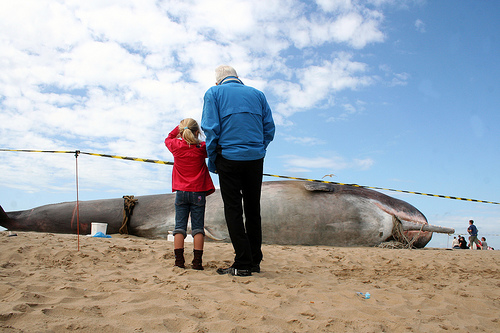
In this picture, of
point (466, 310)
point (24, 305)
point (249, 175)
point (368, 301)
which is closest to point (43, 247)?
point (24, 305)

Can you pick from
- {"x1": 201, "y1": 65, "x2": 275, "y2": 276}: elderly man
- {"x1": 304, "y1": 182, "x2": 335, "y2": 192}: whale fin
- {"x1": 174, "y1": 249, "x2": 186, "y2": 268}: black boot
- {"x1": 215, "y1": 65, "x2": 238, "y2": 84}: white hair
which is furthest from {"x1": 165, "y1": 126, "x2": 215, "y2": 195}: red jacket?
{"x1": 304, "y1": 182, "x2": 335, "y2": 192}: whale fin

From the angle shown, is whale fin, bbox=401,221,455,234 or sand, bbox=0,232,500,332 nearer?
sand, bbox=0,232,500,332

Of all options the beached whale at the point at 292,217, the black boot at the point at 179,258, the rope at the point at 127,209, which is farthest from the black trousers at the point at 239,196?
the rope at the point at 127,209

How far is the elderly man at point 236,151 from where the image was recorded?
11.7ft

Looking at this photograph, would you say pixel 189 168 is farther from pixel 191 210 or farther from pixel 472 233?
pixel 472 233

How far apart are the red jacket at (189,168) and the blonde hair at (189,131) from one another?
0.05 metres

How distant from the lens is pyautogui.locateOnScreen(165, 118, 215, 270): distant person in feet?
12.7

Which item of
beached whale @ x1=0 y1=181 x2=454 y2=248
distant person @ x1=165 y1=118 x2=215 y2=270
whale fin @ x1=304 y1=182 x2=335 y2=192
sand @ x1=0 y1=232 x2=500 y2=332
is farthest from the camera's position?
whale fin @ x1=304 y1=182 x2=335 y2=192

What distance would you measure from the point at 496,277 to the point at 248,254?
3.16 meters

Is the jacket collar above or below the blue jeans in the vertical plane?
above

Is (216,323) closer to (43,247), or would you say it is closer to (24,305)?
(24,305)

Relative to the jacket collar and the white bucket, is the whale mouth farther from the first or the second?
the white bucket

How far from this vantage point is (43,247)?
169 inches

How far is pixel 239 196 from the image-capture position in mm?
3725
